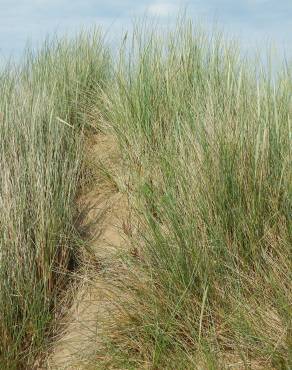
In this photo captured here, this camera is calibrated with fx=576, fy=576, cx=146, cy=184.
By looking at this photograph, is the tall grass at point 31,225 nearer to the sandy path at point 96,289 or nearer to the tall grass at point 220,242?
the sandy path at point 96,289

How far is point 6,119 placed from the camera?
3.48 meters

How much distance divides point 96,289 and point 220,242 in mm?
759

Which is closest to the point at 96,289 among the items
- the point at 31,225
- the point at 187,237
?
the point at 31,225

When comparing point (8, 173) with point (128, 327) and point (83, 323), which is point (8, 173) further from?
point (128, 327)

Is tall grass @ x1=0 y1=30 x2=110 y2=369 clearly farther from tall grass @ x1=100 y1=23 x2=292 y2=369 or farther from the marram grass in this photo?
tall grass @ x1=100 y1=23 x2=292 y2=369

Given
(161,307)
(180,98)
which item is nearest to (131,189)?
(180,98)

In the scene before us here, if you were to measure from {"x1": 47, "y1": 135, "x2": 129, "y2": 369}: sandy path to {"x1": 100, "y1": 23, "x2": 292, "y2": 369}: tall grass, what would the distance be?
0.20 metres

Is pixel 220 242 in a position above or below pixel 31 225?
above

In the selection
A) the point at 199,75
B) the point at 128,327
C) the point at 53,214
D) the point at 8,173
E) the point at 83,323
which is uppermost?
the point at 199,75

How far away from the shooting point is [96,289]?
2.91 meters

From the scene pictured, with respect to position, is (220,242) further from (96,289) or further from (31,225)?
(31,225)

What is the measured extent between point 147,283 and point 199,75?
2.15 meters

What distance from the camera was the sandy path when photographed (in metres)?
2.61

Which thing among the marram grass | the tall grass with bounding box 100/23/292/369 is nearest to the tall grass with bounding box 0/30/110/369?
the marram grass
